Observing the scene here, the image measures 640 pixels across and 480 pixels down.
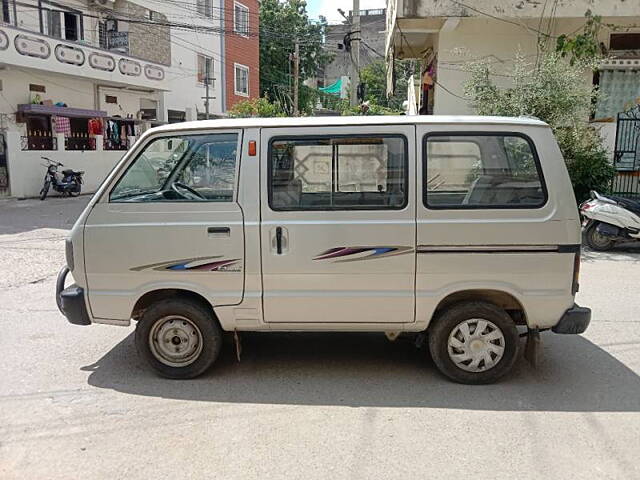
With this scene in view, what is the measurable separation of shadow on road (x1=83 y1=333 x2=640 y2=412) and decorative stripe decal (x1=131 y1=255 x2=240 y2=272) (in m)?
0.90

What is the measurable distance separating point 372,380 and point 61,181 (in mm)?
15814

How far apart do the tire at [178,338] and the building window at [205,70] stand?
80.0ft

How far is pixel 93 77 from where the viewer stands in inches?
747

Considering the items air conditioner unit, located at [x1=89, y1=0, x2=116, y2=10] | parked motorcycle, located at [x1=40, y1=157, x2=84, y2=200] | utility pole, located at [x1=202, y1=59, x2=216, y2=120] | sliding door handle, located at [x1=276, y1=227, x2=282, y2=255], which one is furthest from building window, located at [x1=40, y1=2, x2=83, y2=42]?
sliding door handle, located at [x1=276, y1=227, x2=282, y2=255]

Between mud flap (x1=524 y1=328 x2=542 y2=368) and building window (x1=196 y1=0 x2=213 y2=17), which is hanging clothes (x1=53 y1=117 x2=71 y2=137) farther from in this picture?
mud flap (x1=524 y1=328 x2=542 y2=368)

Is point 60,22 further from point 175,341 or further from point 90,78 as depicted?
point 175,341

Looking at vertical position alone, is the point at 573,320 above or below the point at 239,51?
below

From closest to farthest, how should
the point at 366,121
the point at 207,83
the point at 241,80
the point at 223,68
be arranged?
the point at 366,121 < the point at 207,83 < the point at 223,68 < the point at 241,80

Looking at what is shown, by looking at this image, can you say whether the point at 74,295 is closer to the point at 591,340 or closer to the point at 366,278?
the point at 366,278

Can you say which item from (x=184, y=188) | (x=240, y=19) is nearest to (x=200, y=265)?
(x=184, y=188)

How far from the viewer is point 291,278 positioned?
399 cm

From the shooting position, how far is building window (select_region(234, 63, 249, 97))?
29914 millimetres

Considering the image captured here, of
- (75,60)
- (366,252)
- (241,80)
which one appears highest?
(241,80)

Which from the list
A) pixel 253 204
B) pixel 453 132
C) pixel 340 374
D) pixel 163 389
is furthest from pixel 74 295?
pixel 453 132
